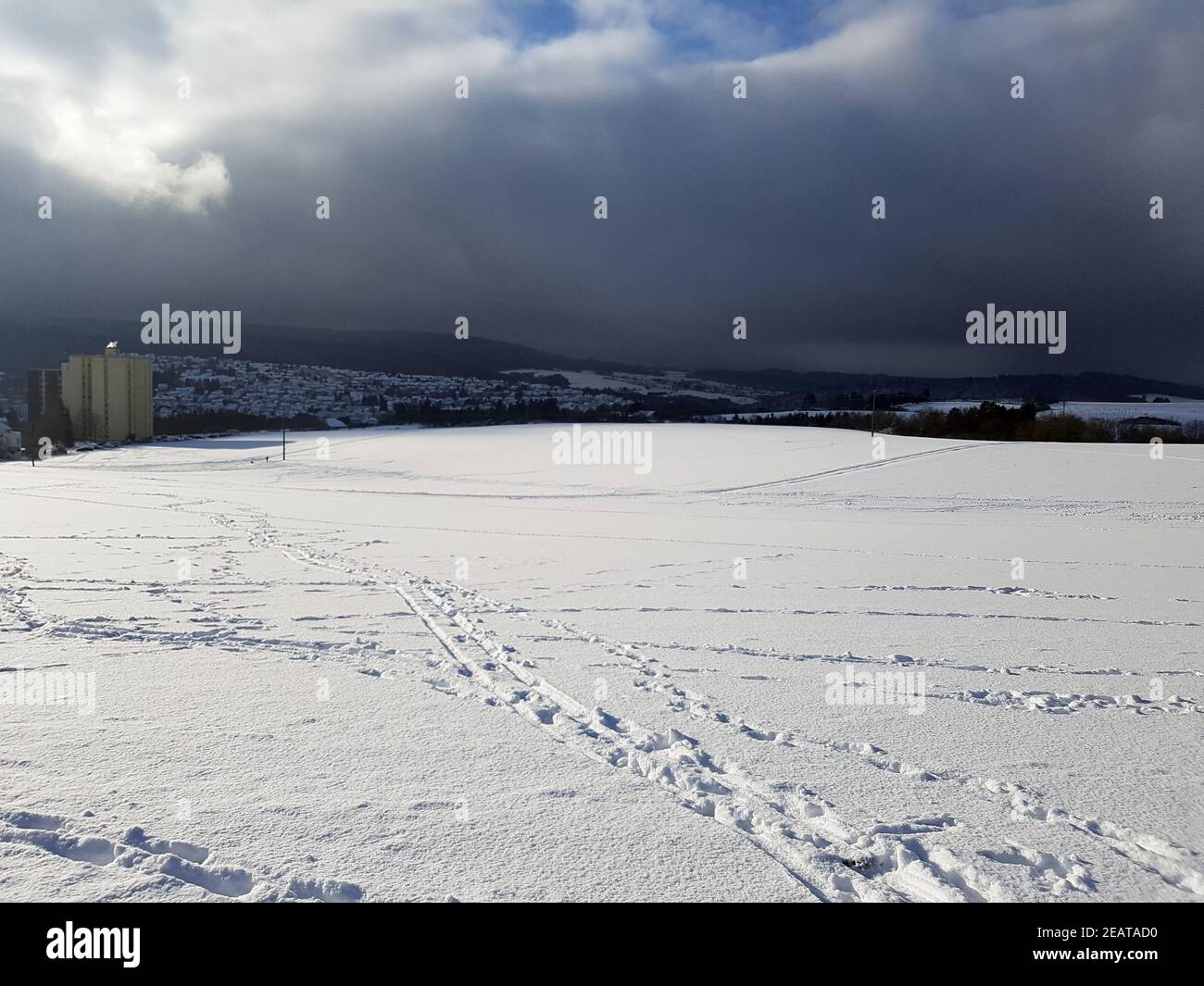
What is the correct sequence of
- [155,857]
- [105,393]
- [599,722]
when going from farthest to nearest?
[105,393] < [599,722] < [155,857]

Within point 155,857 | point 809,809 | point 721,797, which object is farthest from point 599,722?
point 155,857

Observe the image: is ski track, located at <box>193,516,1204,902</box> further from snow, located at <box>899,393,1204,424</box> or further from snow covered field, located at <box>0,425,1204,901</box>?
snow, located at <box>899,393,1204,424</box>

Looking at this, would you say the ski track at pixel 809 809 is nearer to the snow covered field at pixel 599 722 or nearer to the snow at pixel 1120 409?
the snow covered field at pixel 599 722

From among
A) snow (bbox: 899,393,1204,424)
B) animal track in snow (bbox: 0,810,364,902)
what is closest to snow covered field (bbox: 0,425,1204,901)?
animal track in snow (bbox: 0,810,364,902)

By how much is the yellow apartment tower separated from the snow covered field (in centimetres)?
9404

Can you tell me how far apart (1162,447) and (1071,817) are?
4280cm

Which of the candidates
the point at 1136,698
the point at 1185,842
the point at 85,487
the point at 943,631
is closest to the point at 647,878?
the point at 1185,842

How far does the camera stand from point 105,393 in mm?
97625

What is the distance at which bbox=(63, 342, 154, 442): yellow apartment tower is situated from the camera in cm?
9638

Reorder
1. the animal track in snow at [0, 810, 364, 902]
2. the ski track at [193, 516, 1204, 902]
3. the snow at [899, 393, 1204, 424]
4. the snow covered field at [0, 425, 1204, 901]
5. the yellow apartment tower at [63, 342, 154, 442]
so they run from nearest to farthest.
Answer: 1. the animal track in snow at [0, 810, 364, 902]
2. the ski track at [193, 516, 1204, 902]
3. the snow covered field at [0, 425, 1204, 901]
4. the snow at [899, 393, 1204, 424]
5. the yellow apartment tower at [63, 342, 154, 442]

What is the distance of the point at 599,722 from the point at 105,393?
10930 cm

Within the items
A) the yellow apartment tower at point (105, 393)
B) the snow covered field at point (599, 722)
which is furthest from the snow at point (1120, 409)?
the yellow apartment tower at point (105, 393)

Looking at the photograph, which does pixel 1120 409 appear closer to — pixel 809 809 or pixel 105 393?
pixel 809 809
